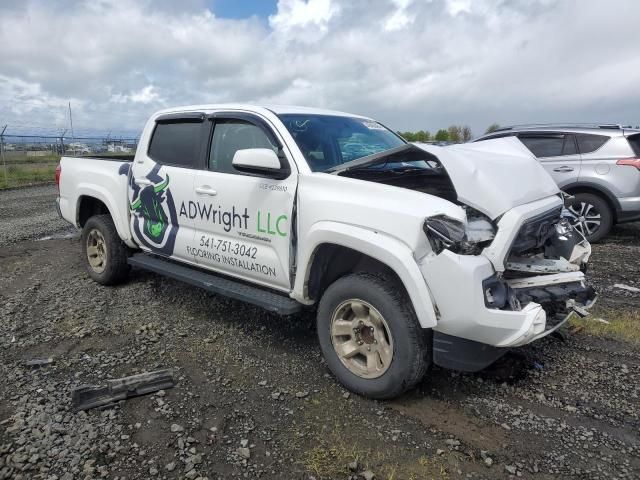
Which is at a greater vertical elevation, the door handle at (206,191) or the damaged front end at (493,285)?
the door handle at (206,191)

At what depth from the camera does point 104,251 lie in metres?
5.55

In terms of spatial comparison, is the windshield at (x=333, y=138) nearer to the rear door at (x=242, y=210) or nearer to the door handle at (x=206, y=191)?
the rear door at (x=242, y=210)

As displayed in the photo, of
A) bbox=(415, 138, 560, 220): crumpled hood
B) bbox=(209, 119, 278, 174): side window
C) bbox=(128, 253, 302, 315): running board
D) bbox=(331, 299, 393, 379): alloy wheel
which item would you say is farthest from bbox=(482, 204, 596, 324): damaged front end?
bbox=(209, 119, 278, 174): side window

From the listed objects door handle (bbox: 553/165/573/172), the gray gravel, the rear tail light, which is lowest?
the gray gravel

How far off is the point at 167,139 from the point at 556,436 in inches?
159

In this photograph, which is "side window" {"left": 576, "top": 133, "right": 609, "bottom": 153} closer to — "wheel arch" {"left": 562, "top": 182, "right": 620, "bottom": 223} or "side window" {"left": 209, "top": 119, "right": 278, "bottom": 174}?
"wheel arch" {"left": 562, "top": 182, "right": 620, "bottom": 223}

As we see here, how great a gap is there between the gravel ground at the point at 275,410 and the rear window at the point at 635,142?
12.1 ft

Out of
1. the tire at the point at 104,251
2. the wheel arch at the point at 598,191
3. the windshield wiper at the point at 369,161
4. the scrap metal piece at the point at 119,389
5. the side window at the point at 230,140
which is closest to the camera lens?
the scrap metal piece at the point at 119,389

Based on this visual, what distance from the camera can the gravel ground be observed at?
2.65 meters

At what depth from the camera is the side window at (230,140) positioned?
402 centimetres

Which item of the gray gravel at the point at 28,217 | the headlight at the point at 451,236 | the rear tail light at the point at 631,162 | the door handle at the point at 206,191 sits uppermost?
the rear tail light at the point at 631,162

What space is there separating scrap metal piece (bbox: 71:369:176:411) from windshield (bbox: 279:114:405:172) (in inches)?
73.1

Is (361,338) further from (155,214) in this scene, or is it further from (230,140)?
(155,214)

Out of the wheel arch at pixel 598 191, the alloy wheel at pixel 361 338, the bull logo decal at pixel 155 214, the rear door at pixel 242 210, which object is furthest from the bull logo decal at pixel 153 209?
the wheel arch at pixel 598 191
